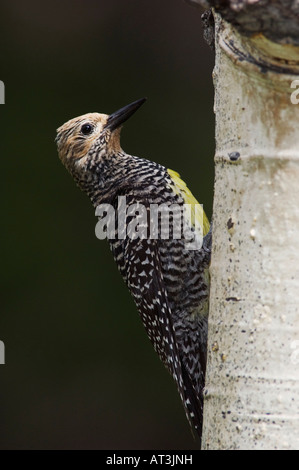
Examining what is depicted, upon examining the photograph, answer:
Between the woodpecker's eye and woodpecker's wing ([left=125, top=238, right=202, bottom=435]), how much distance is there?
0.56m

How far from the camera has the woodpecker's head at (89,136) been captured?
10.4 feet

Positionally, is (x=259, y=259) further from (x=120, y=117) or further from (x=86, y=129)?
(x=86, y=129)

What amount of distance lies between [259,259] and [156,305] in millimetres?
1398

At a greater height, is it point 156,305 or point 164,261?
point 164,261

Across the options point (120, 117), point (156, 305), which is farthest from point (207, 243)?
point (120, 117)

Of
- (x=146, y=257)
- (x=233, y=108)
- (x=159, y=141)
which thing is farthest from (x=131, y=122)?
(x=233, y=108)

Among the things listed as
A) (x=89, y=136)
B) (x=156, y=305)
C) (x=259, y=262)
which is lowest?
(x=156, y=305)

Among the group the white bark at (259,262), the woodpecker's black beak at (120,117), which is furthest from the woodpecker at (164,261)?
the white bark at (259,262)

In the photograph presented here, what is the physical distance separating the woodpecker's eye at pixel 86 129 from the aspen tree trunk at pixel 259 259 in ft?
5.54

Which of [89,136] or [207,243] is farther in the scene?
[89,136]

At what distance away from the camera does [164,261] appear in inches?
115

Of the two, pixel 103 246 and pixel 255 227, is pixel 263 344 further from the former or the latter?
pixel 103 246

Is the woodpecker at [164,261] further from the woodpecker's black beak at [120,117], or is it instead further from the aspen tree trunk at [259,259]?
the aspen tree trunk at [259,259]

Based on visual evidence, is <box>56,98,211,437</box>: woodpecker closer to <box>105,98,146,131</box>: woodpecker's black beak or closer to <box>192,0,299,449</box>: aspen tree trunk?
<box>105,98,146,131</box>: woodpecker's black beak
